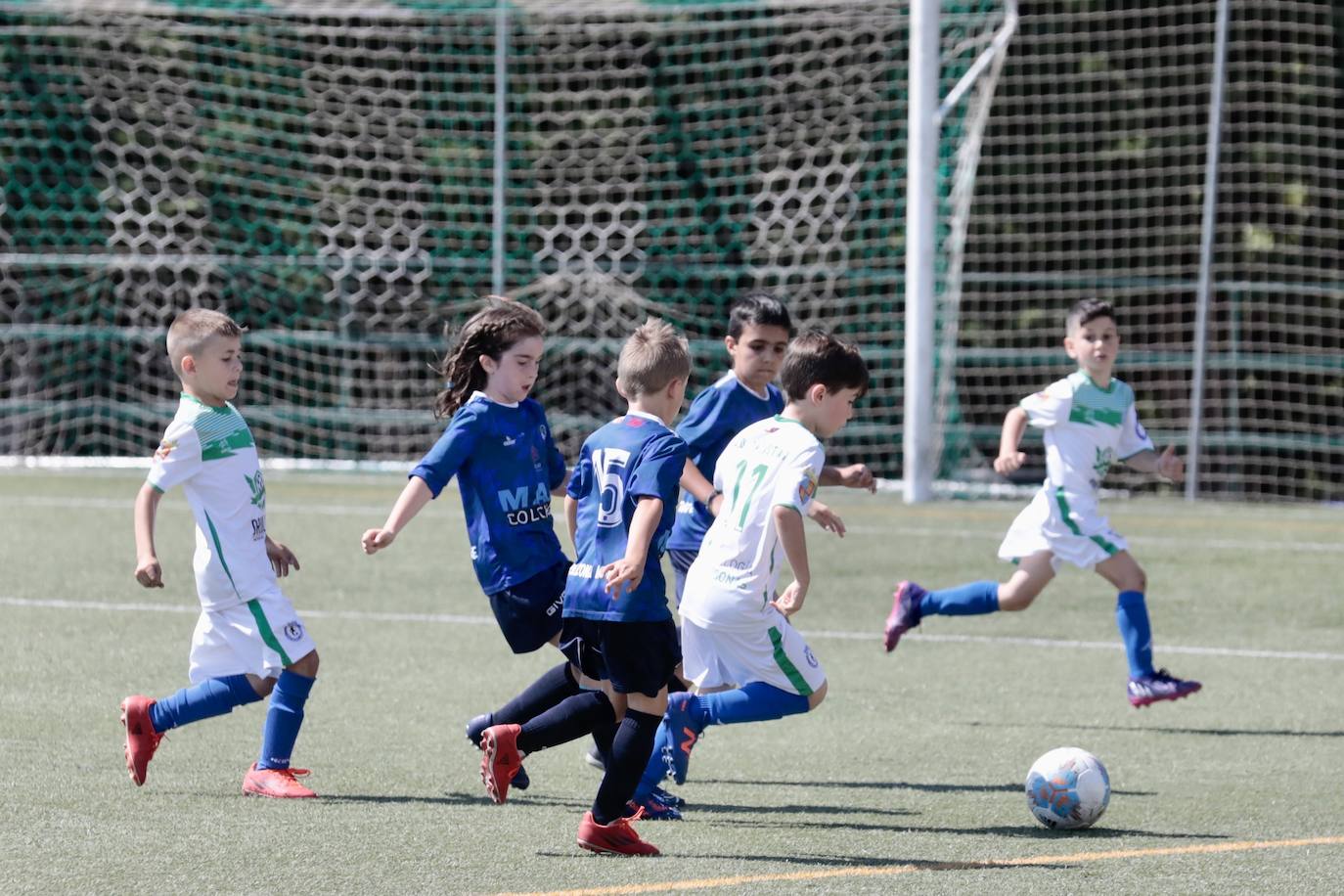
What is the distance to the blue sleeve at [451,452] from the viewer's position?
17.0ft

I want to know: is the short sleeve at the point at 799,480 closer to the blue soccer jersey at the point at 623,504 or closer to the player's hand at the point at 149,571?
the blue soccer jersey at the point at 623,504

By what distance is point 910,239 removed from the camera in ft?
42.3

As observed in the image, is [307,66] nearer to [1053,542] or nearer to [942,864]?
[1053,542]

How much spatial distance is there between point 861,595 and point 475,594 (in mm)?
1941

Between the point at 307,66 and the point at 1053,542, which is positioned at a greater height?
the point at 307,66

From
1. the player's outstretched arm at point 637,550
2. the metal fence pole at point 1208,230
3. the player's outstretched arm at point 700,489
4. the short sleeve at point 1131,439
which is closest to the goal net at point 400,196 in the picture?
the metal fence pole at point 1208,230

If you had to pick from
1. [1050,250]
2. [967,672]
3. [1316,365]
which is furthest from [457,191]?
[967,672]

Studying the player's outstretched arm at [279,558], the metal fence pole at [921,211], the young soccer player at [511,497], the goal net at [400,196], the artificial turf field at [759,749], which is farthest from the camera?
the goal net at [400,196]

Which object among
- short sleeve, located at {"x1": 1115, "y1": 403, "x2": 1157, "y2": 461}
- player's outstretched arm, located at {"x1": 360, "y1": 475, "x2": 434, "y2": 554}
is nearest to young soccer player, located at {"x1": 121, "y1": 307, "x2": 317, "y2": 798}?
player's outstretched arm, located at {"x1": 360, "y1": 475, "x2": 434, "y2": 554}

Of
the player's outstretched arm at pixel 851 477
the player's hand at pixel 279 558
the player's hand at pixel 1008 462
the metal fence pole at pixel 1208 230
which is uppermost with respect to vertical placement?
the metal fence pole at pixel 1208 230

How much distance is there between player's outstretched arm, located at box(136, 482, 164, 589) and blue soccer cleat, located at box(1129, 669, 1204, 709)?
11.6 ft

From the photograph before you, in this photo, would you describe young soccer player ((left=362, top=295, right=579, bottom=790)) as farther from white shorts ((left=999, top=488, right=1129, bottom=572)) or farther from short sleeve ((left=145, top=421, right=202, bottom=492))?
white shorts ((left=999, top=488, right=1129, bottom=572))

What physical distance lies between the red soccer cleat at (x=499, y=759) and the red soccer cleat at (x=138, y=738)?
1.04 m

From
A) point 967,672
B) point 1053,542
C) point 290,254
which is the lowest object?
point 967,672
